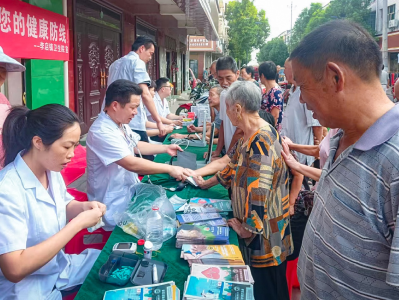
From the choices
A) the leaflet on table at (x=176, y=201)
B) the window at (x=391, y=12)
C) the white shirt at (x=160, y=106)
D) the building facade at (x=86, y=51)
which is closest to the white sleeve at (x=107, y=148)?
the leaflet on table at (x=176, y=201)

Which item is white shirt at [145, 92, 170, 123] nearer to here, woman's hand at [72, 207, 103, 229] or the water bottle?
the water bottle

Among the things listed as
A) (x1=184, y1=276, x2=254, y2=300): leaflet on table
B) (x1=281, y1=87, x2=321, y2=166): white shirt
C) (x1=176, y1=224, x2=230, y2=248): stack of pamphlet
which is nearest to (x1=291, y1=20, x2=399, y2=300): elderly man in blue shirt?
(x1=184, y1=276, x2=254, y2=300): leaflet on table

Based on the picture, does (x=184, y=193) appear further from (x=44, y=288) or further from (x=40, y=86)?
(x=40, y=86)

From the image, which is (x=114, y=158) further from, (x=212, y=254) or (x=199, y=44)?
(x=199, y=44)

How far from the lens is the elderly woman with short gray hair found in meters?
2.03

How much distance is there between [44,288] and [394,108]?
1.59 meters

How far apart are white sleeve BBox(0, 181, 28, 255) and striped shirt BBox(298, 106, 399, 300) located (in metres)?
1.11

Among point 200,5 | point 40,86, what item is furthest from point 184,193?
point 200,5

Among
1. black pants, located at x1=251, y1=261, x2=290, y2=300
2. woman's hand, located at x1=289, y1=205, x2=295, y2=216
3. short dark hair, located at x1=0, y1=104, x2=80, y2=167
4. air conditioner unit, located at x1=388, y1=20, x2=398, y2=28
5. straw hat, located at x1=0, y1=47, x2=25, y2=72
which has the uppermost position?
air conditioner unit, located at x1=388, y1=20, x2=398, y2=28

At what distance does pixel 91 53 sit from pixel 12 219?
6.23 m

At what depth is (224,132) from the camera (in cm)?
365

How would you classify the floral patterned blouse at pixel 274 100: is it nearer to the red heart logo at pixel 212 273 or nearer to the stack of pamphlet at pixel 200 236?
the stack of pamphlet at pixel 200 236

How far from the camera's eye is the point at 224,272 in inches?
60.5

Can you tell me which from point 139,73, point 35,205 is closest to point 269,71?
point 139,73
